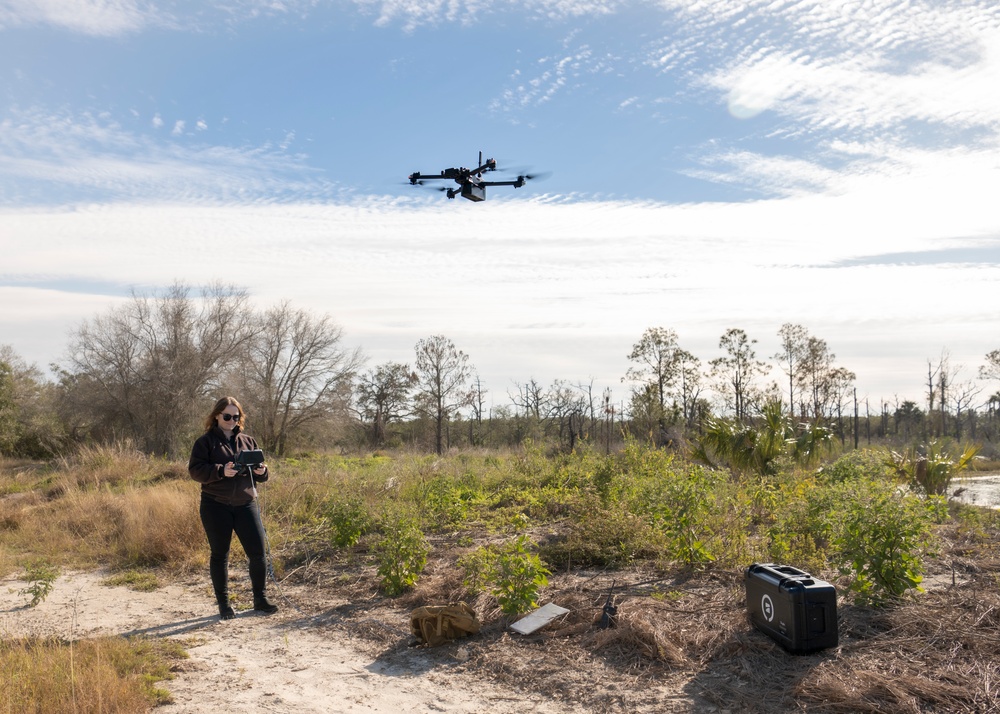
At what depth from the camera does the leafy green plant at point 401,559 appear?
6.62 metres

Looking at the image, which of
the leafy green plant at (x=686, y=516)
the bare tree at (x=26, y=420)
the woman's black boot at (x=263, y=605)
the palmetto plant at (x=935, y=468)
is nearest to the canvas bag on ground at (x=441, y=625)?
the woman's black boot at (x=263, y=605)

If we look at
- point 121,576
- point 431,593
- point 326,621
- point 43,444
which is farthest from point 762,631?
point 43,444

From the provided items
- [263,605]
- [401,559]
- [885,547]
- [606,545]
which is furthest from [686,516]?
[263,605]

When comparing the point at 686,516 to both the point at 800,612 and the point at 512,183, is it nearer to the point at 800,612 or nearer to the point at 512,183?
the point at 800,612

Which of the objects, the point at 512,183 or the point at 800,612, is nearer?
the point at 800,612

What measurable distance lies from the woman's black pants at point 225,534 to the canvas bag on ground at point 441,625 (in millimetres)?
1614

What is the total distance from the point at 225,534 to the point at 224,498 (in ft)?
1.00

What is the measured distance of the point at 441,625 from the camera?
17.4 feet

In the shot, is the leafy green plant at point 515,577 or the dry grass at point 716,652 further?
the leafy green plant at point 515,577

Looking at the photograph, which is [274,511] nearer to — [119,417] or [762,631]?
[762,631]

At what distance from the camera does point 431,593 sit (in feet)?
21.0

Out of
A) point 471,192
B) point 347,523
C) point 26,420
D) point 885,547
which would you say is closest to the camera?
point 885,547

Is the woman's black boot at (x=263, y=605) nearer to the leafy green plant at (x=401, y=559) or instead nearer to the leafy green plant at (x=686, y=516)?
the leafy green plant at (x=401, y=559)

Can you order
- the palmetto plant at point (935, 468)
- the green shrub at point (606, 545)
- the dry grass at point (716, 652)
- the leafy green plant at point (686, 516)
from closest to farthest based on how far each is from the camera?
the dry grass at point (716, 652) → the leafy green plant at point (686, 516) → the green shrub at point (606, 545) → the palmetto plant at point (935, 468)
